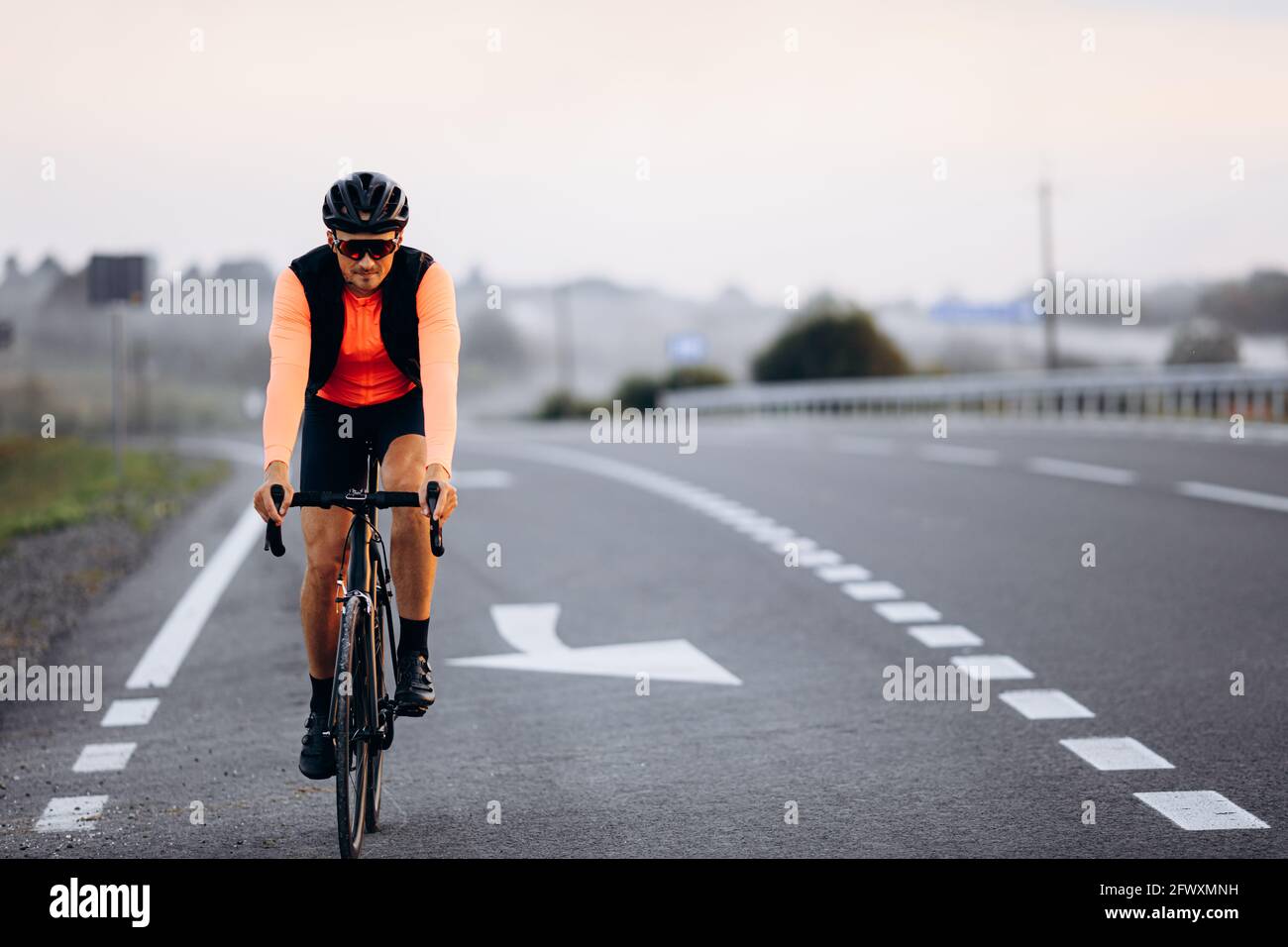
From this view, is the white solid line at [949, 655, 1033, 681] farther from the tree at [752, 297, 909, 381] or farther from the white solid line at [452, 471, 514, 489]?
the tree at [752, 297, 909, 381]

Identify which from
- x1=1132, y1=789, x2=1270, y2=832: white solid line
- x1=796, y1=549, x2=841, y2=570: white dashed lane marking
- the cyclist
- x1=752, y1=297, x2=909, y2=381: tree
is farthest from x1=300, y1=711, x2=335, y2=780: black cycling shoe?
x1=752, y1=297, x2=909, y2=381: tree

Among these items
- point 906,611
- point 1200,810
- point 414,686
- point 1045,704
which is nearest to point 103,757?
point 414,686

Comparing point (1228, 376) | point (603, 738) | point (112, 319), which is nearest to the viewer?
point (603, 738)

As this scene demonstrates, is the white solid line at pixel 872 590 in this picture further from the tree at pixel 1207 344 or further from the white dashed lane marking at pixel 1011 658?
the tree at pixel 1207 344

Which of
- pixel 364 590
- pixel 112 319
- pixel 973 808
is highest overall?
pixel 112 319

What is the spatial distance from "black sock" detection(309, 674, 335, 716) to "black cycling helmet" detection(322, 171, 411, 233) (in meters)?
1.52

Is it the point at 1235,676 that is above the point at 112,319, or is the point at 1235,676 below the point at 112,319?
below

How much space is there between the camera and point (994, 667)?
894cm

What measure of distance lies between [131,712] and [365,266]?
336 centimetres

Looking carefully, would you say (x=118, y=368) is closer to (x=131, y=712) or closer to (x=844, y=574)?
(x=844, y=574)
